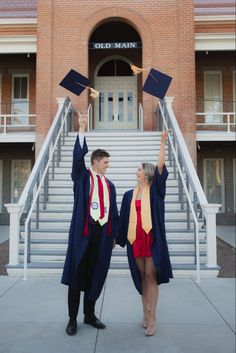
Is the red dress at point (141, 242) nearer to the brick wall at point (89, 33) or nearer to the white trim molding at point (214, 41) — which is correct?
the brick wall at point (89, 33)

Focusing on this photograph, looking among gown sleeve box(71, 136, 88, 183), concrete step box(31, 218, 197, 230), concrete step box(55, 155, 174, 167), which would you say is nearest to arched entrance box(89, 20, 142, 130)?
concrete step box(55, 155, 174, 167)

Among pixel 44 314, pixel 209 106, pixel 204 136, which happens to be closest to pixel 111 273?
pixel 44 314

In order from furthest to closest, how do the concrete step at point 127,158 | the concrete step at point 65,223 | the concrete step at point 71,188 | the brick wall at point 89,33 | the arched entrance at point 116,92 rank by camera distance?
the arched entrance at point 116,92, the brick wall at point 89,33, the concrete step at point 127,158, the concrete step at point 71,188, the concrete step at point 65,223

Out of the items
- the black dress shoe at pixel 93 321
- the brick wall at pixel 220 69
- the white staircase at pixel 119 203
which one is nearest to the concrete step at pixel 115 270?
the white staircase at pixel 119 203

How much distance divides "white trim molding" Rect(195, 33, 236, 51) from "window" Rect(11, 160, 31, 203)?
27.2ft

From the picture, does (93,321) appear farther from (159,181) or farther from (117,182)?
(117,182)

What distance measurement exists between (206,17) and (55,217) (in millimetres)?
10344

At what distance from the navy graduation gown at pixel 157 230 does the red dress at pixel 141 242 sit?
5 cm

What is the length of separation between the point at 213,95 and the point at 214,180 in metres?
3.64

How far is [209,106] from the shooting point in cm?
1673

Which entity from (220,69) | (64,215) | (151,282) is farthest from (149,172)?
(220,69)

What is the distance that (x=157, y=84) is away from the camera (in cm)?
570

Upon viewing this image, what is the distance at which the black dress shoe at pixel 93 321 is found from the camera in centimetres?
429

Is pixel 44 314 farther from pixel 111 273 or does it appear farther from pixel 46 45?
pixel 46 45
